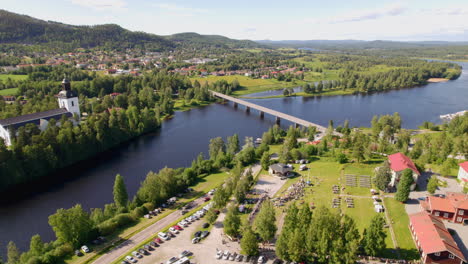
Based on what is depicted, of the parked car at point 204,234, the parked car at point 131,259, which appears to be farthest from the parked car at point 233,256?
the parked car at point 131,259

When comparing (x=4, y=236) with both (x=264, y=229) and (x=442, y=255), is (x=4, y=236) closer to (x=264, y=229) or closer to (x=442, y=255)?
(x=264, y=229)

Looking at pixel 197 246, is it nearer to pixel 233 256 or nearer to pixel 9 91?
pixel 233 256

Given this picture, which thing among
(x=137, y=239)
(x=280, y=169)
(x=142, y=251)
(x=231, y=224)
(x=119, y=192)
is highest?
(x=119, y=192)

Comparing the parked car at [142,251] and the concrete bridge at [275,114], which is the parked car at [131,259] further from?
the concrete bridge at [275,114]

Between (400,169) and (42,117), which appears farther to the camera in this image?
(42,117)

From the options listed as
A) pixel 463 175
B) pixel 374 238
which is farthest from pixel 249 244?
pixel 463 175

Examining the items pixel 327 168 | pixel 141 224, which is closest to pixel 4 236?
pixel 141 224

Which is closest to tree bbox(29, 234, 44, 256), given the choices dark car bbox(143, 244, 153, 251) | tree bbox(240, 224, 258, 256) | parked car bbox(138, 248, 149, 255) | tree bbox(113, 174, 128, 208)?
parked car bbox(138, 248, 149, 255)
